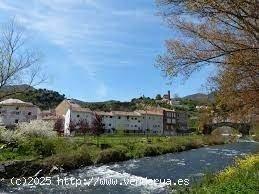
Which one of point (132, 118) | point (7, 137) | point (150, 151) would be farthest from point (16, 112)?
point (7, 137)

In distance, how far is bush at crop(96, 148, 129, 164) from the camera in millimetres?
39938

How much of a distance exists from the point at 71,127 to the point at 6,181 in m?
44.1

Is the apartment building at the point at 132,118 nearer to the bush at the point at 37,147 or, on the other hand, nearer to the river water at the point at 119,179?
the bush at the point at 37,147

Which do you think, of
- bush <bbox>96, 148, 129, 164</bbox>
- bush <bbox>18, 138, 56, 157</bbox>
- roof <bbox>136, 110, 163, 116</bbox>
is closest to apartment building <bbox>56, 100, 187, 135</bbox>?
roof <bbox>136, 110, 163, 116</bbox>

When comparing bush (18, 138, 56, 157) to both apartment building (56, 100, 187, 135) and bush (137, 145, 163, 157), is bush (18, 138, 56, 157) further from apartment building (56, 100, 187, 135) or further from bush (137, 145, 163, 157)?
apartment building (56, 100, 187, 135)

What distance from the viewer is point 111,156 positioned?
4181cm

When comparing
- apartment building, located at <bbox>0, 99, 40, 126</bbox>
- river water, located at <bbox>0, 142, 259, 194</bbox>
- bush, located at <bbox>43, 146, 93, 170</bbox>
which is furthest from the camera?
apartment building, located at <bbox>0, 99, 40, 126</bbox>

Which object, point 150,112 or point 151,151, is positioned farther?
point 150,112

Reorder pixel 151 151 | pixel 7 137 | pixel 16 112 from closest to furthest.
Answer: pixel 7 137, pixel 151 151, pixel 16 112

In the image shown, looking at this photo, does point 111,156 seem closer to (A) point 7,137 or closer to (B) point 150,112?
(A) point 7,137

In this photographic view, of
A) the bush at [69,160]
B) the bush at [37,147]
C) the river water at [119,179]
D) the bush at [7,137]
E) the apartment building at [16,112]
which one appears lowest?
the river water at [119,179]

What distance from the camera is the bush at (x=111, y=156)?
3994cm

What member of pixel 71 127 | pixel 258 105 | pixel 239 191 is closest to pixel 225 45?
pixel 258 105

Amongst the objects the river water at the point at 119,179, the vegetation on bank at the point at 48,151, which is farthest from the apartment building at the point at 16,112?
the river water at the point at 119,179
